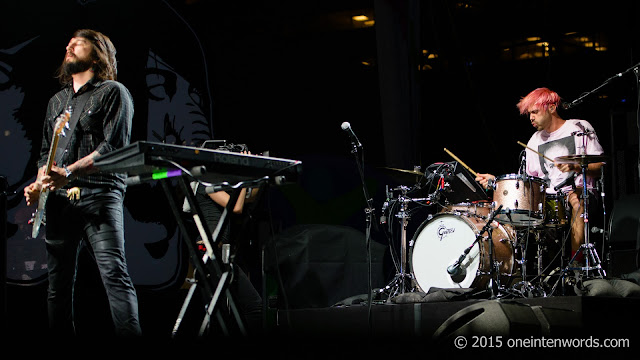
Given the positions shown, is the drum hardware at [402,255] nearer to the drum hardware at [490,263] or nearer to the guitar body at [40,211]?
the drum hardware at [490,263]

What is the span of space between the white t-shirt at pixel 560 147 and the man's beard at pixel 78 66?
12.5 feet

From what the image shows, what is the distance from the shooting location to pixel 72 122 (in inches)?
121

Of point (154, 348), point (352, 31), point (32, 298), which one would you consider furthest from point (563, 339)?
point (352, 31)

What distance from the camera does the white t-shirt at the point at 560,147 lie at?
5195 mm

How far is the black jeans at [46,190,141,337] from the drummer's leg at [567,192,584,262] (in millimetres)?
3854

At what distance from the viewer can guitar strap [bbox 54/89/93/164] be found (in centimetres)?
304

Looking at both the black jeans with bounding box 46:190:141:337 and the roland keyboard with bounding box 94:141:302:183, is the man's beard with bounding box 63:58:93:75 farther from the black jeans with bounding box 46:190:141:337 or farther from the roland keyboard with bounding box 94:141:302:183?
the roland keyboard with bounding box 94:141:302:183

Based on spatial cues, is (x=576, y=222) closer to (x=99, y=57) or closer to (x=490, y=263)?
(x=490, y=263)

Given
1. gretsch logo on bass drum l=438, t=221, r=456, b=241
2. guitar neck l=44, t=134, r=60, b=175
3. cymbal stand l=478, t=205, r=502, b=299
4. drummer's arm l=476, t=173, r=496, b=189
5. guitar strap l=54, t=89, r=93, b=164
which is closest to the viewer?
guitar neck l=44, t=134, r=60, b=175

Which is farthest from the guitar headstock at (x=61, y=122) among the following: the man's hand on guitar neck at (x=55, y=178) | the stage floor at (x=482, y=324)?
the stage floor at (x=482, y=324)

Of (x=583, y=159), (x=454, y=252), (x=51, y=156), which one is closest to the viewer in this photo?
(x=51, y=156)

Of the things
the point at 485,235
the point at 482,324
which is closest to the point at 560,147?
the point at 485,235

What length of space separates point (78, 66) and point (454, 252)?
12.1ft

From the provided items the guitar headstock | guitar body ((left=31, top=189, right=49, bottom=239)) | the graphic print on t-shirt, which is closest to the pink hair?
the graphic print on t-shirt
